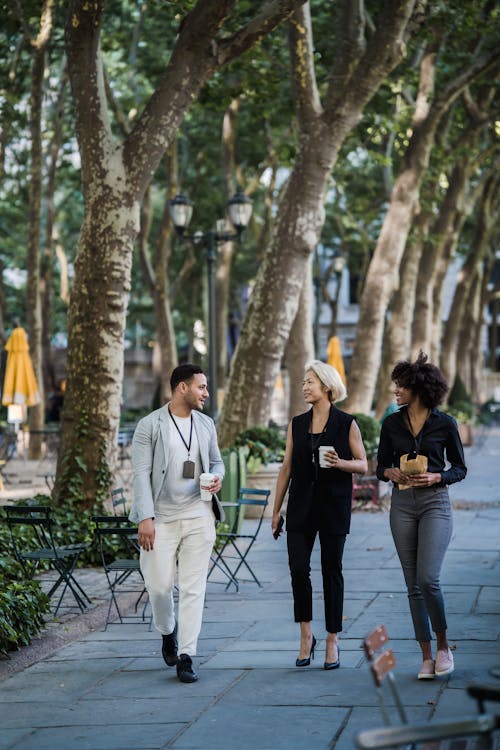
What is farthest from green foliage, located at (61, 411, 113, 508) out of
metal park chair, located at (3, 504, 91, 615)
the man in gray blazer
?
the man in gray blazer

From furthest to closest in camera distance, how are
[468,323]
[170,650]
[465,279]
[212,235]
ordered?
[468,323] → [465,279] → [212,235] → [170,650]

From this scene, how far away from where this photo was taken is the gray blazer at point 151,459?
756 cm

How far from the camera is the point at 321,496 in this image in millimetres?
7652

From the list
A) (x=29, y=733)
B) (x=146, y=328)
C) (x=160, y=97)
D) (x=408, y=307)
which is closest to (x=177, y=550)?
(x=29, y=733)

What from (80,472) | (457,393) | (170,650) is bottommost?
(170,650)

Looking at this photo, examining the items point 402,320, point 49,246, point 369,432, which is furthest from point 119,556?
point 49,246

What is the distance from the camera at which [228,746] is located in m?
5.96

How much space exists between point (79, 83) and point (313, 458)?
20.2ft

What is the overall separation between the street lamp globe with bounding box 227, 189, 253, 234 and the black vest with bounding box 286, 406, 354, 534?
13.7 m

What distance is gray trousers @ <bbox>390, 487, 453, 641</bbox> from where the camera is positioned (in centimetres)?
713

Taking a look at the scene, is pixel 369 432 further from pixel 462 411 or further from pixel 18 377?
pixel 462 411

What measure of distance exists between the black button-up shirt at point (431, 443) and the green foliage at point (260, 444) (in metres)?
9.03

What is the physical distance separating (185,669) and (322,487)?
1.34 m

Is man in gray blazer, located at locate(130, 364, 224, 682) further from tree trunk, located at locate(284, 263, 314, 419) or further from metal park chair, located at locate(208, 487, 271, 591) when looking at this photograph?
tree trunk, located at locate(284, 263, 314, 419)
